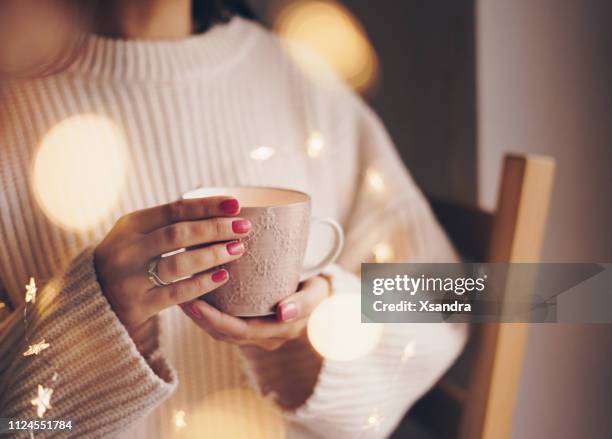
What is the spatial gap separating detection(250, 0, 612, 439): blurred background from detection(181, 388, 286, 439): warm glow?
227 millimetres

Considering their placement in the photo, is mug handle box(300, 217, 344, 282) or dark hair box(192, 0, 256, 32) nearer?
mug handle box(300, 217, 344, 282)

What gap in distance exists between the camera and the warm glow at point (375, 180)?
469 millimetres

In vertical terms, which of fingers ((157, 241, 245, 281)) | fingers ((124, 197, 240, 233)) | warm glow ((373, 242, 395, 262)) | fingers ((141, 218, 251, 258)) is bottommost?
warm glow ((373, 242, 395, 262))

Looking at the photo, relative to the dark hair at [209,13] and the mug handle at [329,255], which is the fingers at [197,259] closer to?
the mug handle at [329,255]

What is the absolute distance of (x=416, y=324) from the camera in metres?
0.40

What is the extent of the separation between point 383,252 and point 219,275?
0.71 feet

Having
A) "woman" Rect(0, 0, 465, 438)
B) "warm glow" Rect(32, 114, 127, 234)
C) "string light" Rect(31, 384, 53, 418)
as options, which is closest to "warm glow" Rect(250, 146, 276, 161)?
"woman" Rect(0, 0, 465, 438)

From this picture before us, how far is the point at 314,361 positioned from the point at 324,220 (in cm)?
13

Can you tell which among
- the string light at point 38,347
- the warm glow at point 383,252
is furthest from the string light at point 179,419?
the warm glow at point 383,252

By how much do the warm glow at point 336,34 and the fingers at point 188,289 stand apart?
44 cm

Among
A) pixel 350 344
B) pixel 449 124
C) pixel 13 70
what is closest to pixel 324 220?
pixel 350 344

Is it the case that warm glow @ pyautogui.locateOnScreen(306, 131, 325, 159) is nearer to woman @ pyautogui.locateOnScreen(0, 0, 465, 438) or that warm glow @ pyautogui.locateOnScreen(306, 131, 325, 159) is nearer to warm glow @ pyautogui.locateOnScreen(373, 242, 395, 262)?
woman @ pyautogui.locateOnScreen(0, 0, 465, 438)

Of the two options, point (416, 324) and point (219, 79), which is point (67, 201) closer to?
point (219, 79)

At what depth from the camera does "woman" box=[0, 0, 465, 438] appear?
0.27 meters
